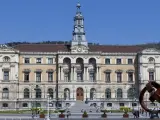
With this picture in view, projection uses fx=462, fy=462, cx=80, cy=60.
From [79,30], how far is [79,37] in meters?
2.18

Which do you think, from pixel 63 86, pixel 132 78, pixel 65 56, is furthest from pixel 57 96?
pixel 132 78

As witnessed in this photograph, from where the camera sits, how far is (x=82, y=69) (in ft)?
346

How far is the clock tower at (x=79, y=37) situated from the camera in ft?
345

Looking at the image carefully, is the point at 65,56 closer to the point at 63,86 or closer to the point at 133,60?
the point at 63,86

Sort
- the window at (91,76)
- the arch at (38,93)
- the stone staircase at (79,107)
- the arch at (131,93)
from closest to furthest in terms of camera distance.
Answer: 1. the stone staircase at (79,107)
2. the arch at (38,93)
3. the arch at (131,93)
4. the window at (91,76)

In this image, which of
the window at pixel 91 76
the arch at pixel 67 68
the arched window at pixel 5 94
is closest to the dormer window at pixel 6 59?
the arched window at pixel 5 94

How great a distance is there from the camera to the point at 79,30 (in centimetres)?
11112

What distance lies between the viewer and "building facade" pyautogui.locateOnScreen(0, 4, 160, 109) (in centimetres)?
10288

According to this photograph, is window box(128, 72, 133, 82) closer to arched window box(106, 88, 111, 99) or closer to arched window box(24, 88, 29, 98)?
arched window box(106, 88, 111, 99)

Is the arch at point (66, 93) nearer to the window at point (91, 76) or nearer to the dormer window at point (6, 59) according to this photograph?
the window at point (91, 76)

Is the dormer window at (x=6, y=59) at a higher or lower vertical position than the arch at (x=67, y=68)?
higher

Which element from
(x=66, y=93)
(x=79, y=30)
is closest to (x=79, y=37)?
(x=79, y=30)

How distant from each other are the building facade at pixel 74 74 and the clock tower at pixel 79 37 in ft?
0.75

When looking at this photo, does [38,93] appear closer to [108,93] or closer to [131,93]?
[108,93]
